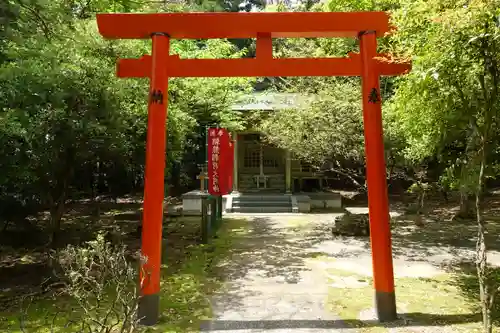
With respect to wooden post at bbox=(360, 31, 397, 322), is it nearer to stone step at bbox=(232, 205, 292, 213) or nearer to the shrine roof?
the shrine roof

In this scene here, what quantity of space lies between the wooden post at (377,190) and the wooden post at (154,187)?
2514 millimetres

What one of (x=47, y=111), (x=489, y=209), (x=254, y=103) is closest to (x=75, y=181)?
(x=47, y=111)

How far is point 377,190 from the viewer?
466 centimetres

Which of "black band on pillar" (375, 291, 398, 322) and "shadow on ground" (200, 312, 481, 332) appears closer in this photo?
"shadow on ground" (200, 312, 481, 332)

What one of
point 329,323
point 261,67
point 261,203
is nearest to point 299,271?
point 329,323

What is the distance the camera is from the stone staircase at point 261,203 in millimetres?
15062

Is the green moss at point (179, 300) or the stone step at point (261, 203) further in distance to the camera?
the stone step at point (261, 203)

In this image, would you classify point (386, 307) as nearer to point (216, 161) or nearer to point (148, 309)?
point (148, 309)

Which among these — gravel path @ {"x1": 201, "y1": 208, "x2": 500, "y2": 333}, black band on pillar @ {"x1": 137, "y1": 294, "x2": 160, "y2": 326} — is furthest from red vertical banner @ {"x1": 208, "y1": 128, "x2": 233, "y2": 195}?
black band on pillar @ {"x1": 137, "y1": 294, "x2": 160, "y2": 326}

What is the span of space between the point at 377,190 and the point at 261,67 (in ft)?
6.92

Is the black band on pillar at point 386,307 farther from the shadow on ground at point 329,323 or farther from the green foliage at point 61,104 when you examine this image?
the green foliage at point 61,104

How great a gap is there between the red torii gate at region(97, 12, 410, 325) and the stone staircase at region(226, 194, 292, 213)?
10402 mm

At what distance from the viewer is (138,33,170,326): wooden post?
4.50 meters

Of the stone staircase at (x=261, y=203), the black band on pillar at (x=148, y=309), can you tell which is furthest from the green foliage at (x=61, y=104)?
the stone staircase at (x=261, y=203)
